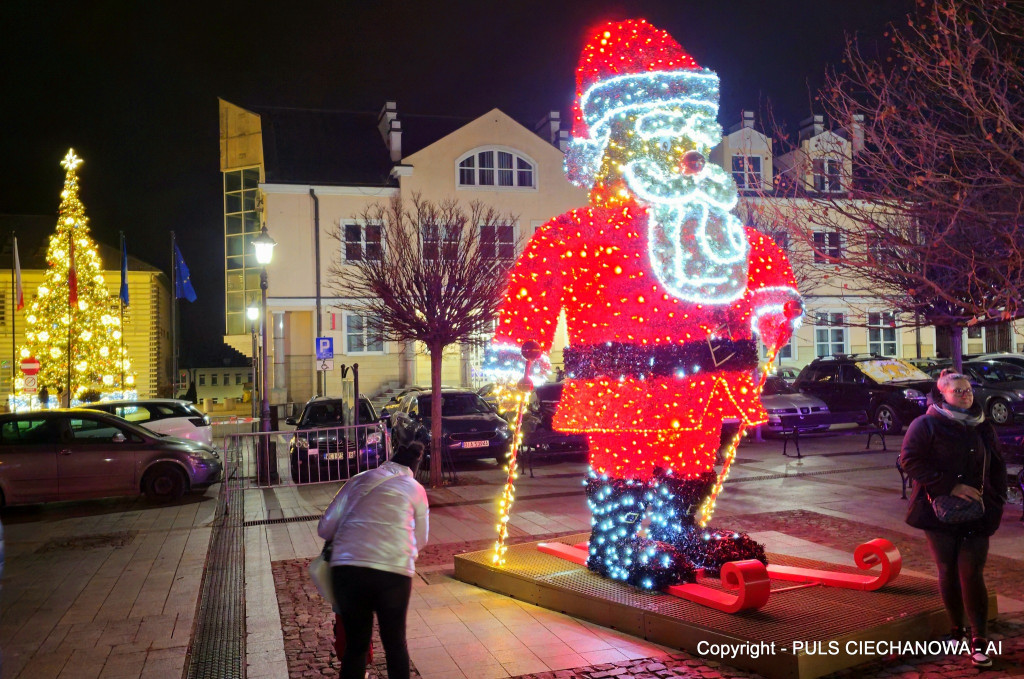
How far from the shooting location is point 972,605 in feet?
16.4

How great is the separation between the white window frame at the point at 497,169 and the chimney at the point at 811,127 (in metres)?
10.5

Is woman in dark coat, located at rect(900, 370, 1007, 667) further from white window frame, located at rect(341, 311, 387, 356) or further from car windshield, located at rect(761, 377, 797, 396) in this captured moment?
white window frame, located at rect(341, 311, 387, 356)

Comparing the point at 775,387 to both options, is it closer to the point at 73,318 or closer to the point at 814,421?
the point at 814,421

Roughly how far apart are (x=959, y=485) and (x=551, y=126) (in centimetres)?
3114

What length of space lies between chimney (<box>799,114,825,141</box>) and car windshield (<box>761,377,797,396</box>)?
549 inches

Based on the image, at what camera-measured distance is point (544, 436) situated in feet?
54.1

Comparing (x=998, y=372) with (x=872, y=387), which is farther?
(x=872, y=387)

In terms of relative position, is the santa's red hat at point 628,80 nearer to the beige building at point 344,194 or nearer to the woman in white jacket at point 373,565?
the woman in white jacket at point 373,565

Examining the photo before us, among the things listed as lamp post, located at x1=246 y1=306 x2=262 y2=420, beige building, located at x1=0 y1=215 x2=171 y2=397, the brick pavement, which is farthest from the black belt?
beige building, located at x1=0 y1=215 x2=171 y2=397

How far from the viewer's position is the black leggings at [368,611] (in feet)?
13.9

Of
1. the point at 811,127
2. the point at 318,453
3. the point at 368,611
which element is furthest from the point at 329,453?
the point at 811,127

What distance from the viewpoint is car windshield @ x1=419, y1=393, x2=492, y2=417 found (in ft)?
57.5

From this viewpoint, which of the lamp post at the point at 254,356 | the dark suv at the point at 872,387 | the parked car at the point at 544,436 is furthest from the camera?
the lamp post at the point at 254,356

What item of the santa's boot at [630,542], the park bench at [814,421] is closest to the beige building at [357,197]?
the park bench at [814,421]
